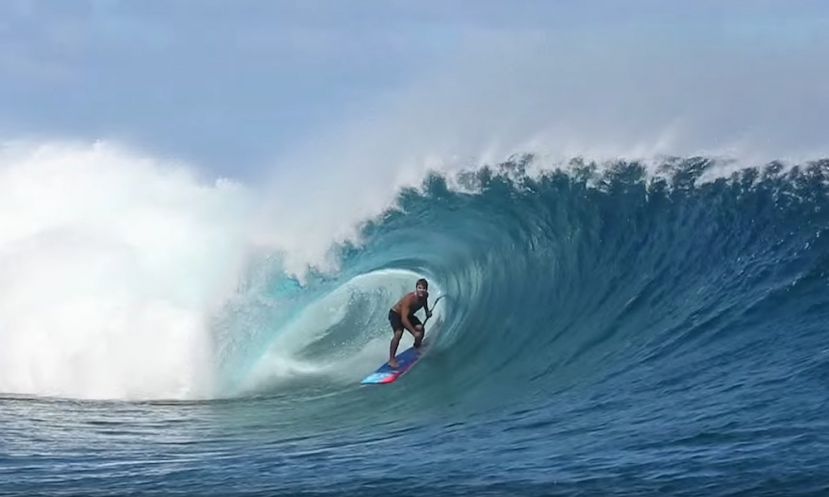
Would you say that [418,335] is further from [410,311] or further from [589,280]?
[589,280]

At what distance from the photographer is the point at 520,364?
1301 centimetres

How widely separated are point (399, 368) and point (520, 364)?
1707mm

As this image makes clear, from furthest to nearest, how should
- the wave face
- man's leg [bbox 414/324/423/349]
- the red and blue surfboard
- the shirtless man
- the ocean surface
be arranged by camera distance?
man's leg [bbox 414/324/423/349] < the shirtless man < the red and blue surfboard < the wave face < the ocean surface

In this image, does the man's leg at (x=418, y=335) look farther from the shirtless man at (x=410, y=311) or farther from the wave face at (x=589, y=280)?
the wave face at (x=589, y=280)

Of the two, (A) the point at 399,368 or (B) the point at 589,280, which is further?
(B) the point at 589,280

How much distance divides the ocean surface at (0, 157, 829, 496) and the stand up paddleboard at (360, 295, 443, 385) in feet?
0.74

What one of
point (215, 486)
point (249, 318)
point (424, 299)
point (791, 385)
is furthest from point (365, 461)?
point (249, 318)

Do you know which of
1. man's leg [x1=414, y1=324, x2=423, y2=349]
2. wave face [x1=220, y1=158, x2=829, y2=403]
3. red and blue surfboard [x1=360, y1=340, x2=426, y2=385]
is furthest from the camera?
man's leg [x1=414, y1=324, x2=423, y2=349]

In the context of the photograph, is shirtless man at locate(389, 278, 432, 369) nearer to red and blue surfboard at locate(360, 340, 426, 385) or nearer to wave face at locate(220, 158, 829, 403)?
red and blue surfboard at locate(360, 340, 426, 385)

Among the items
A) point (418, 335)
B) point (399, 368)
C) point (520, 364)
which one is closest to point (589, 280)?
point (418, 335)

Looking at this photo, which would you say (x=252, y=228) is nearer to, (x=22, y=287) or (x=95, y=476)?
(x=22, y=287)

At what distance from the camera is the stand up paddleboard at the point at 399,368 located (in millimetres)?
13727

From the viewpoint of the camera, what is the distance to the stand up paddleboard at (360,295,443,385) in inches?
540

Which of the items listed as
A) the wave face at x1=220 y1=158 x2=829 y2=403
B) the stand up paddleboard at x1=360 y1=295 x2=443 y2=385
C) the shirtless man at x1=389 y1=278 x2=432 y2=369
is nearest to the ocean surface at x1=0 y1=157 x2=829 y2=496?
the wave face at x1=220 y1=158 x2=829 y2=403
